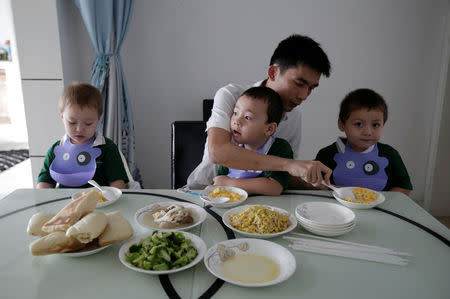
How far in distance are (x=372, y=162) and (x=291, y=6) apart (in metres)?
1.91

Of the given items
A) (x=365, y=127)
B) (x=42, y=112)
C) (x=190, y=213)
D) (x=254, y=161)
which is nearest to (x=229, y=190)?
(x=254, y=161)

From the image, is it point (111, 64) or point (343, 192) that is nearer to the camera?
point (343, 192)

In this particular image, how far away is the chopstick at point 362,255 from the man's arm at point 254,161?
0.37 metres

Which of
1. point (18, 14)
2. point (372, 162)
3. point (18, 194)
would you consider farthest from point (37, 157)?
point (372, 162)

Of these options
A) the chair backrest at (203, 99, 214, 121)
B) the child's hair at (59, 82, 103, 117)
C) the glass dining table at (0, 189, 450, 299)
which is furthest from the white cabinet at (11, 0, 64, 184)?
the glass dining table at (0, 189, 450, 299)

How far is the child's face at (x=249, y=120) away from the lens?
1437mm

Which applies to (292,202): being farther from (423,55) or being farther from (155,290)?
(423,55)

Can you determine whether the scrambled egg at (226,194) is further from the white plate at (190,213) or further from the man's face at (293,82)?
the man's face at (293,82)

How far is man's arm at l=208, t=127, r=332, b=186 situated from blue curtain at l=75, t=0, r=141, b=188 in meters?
1.58

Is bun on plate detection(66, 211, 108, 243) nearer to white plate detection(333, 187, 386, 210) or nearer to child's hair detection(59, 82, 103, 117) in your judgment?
white plate detection(333, 187, 386, 210)

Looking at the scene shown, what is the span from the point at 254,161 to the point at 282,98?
0.48 m

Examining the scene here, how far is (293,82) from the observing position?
1555 millimetres

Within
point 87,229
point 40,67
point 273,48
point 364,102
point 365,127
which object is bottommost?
point 87,229

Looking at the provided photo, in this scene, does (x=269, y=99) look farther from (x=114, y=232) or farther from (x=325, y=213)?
(x=114, y=232)
